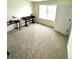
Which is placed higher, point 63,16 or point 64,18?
point 63,16

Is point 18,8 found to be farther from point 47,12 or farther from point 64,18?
point 64,18

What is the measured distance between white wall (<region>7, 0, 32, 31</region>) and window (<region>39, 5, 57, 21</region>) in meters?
0.94

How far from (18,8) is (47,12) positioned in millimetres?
2105

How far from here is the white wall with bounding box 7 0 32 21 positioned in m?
6.69

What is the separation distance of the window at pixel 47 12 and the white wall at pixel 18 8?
937 millimetres

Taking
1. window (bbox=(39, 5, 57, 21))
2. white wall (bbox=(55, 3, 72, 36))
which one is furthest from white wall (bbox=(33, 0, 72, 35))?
window (bbox=(39, 5, 57, 21))

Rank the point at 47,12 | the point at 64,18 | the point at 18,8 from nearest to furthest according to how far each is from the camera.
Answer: the point at 64,18
the point at 18,8
the point at 47,12

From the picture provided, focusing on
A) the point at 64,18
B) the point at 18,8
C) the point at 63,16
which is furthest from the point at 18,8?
the point at 64,18

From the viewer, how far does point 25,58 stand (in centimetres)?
321

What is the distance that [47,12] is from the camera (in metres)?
8.04

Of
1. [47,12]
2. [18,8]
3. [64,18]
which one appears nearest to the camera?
[64,18]
